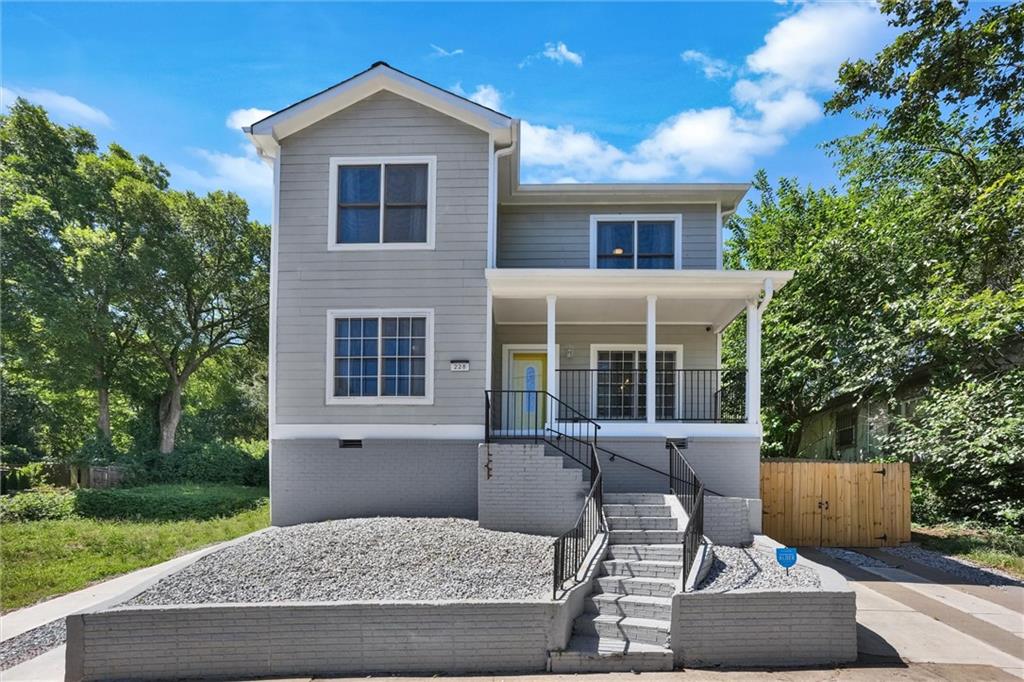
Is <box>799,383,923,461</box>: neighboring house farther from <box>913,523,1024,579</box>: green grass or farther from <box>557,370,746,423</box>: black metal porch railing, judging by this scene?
<box>557,370,746,423</box>: black metal porch railing

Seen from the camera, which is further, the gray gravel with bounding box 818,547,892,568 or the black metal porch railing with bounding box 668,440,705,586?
the gray gravel with bounding box 818,547,892,568

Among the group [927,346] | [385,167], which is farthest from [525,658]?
[927,346]

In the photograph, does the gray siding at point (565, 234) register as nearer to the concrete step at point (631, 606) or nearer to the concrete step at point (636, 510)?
the concrete step at point (636, 510)

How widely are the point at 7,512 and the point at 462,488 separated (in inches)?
457

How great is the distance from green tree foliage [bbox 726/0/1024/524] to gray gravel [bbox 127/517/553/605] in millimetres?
9267

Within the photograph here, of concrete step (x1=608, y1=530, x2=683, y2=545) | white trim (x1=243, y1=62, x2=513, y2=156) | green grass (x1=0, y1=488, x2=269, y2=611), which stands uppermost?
white trim (x1=243, y1=62, x2=513, y2=156)

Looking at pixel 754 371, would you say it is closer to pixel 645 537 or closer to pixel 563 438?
pixel 563 438

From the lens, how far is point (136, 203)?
21.0 m

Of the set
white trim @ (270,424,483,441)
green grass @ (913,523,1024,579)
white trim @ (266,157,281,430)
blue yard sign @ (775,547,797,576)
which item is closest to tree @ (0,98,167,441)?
white trim @ (266,157,281,430)

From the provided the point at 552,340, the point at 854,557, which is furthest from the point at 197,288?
the point at 854,557

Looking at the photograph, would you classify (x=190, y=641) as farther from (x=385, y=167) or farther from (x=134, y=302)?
(x=134, y=302)

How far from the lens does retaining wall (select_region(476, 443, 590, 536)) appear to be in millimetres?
8820

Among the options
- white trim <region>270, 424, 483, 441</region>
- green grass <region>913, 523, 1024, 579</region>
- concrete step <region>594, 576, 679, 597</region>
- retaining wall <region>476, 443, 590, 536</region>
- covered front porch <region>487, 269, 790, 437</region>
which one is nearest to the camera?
concrete step <region>594, 576, 679, 597</region>

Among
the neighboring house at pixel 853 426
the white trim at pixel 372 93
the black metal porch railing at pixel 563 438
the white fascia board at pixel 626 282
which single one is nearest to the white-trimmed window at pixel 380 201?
the white trim at pixel 372 93
